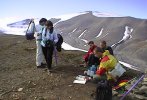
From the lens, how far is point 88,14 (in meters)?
75.5

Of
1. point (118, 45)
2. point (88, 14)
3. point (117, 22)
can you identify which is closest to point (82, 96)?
point (118, 45)

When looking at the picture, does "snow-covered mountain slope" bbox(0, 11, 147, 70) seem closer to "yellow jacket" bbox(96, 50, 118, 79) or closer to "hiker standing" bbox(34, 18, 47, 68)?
"hiker standing" bbox(34, 18, 47, 68)

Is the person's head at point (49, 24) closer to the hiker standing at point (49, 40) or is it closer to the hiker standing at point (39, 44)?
the hiker standing at point (49, 40)

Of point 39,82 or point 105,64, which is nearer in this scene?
point 105,64

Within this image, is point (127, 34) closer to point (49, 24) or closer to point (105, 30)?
point (105, 30)

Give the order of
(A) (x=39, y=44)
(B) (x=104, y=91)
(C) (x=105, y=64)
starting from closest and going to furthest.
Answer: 1. (B) (x=104, y=91)
2. (C) (x=105, y=64)
3. (A) (x=39, y=44)

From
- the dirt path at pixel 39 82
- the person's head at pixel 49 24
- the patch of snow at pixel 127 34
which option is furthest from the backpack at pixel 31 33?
the patch of snow at pixel 127 34

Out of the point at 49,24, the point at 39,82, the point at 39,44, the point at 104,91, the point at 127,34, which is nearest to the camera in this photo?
the point at 104,91

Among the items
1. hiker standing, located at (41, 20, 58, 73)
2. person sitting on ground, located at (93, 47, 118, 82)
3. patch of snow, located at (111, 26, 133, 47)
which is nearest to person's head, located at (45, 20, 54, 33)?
hiker standing, located at (41, 20, 58, 73)

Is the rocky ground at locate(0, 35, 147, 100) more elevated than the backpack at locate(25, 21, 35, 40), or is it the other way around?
the backpack at locate(25, 21, 35, 40)

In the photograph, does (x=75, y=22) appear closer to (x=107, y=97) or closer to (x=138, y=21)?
(x=138, y=21)

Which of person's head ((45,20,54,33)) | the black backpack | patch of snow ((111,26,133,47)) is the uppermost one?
person's head ((45,20,54,33))

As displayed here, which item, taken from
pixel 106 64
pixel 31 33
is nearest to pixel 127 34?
pixel 31 33

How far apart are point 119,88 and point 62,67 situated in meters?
3.36
